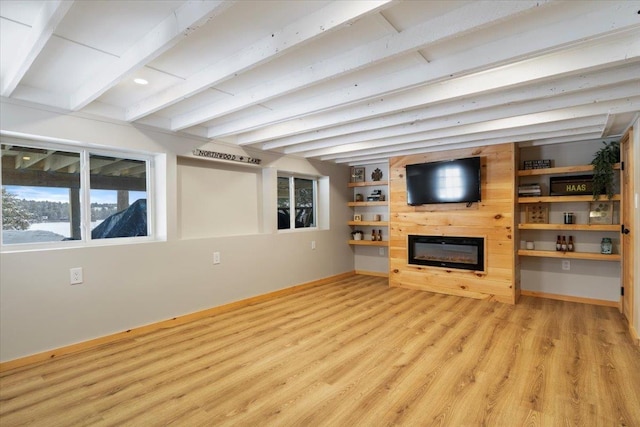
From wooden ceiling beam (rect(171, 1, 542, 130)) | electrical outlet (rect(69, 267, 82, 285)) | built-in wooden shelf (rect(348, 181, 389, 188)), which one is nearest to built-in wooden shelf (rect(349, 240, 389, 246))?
built-in wooden shelf (rect(348, 181, 389, 188))

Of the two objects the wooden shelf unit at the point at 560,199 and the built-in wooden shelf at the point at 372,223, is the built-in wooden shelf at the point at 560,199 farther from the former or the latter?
the built-in wooden shelf at the point at 372,223

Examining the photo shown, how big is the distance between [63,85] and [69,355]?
2348 millimetres

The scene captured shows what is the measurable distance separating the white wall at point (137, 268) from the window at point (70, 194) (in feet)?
0.83

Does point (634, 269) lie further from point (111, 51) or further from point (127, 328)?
point (127, 328)

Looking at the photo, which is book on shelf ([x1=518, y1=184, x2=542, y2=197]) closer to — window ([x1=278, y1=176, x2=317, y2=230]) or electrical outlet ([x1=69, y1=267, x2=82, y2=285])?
window ([x1=278, y1=176, x2=317, y2=230])

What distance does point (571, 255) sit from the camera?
4.35 metres

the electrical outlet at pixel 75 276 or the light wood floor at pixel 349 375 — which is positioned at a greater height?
A: the electrical outlet at pixel 75 276

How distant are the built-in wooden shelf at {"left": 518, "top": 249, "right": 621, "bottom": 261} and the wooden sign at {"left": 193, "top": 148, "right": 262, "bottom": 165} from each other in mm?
3975

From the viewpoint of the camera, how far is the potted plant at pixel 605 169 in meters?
4.09

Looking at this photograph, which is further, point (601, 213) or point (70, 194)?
point (601, 213)

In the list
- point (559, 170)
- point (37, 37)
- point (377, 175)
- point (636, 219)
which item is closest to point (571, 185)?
point (559, 170)

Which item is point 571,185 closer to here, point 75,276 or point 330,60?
point 330,60

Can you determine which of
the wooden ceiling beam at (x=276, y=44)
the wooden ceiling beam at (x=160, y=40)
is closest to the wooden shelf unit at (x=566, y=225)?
the wooden ceiling beam at (x=276, y=44)

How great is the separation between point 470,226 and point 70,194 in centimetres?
492
